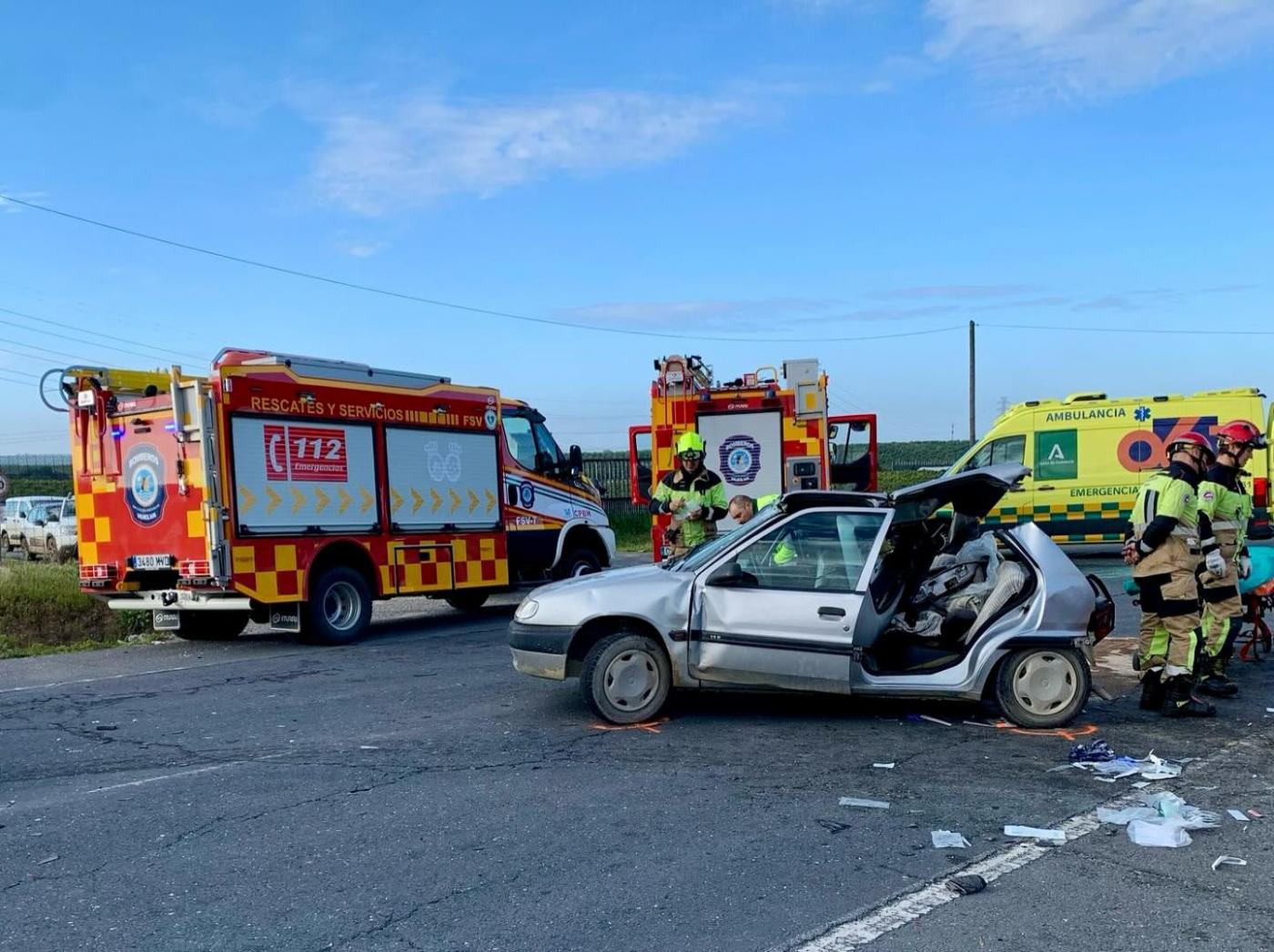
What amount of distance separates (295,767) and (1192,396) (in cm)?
1456

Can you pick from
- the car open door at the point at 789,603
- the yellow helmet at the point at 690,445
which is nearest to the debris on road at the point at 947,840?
the car open door at the point at 789,603

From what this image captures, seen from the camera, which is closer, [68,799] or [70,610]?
[68,799]

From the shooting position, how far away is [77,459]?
37.2 feet

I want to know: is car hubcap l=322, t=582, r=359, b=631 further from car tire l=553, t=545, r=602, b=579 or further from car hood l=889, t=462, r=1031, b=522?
car hood l=889, t=462, r=1031, b=522

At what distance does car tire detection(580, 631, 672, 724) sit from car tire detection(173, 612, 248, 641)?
641cm

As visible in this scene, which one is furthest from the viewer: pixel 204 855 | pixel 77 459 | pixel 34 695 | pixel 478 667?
pixel 77 459

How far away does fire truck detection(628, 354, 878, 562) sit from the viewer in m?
14.6

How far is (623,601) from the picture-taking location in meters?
6.71

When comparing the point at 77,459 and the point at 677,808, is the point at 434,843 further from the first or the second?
the point at 77,459

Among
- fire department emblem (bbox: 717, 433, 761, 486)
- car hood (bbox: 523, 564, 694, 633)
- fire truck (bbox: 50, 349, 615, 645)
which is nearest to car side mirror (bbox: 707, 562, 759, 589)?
car hood (bbox: 523, 564, 694, 633)

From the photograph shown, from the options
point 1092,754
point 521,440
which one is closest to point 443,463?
point 521,440

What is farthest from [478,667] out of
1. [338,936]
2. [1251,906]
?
[1251,906]

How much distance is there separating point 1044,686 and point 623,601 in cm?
256

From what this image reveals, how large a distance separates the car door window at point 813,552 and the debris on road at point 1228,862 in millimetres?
2604
